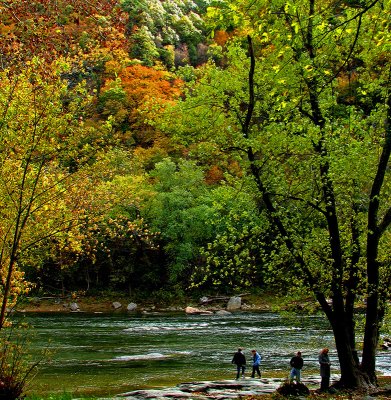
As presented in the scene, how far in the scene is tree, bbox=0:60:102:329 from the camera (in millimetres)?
10047

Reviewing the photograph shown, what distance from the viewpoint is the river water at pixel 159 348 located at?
20.7 metres

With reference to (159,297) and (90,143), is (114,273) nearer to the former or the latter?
(159,297)

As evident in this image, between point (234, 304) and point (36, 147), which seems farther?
point (234, 304)

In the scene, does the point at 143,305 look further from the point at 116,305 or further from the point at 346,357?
the point at 346,357

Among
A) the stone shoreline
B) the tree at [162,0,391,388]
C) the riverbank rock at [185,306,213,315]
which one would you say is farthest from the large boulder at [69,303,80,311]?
the tree at [162,0,391,388]

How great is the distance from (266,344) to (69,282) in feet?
130

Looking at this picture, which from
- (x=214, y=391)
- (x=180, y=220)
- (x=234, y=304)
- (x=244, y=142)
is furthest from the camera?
(x=180, y=220)

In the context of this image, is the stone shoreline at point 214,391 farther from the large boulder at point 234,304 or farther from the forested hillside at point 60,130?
the large boulder at point 234,304

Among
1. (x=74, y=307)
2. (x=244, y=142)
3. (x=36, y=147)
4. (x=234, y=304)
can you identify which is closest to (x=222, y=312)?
(x=234, y=304)

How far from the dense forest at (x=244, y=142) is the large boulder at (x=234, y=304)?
36.1 metres

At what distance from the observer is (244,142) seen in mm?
14617

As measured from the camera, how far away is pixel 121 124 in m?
85.3

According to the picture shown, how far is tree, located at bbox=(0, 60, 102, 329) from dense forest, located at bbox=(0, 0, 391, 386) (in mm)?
43

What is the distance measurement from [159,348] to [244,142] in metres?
17.6
